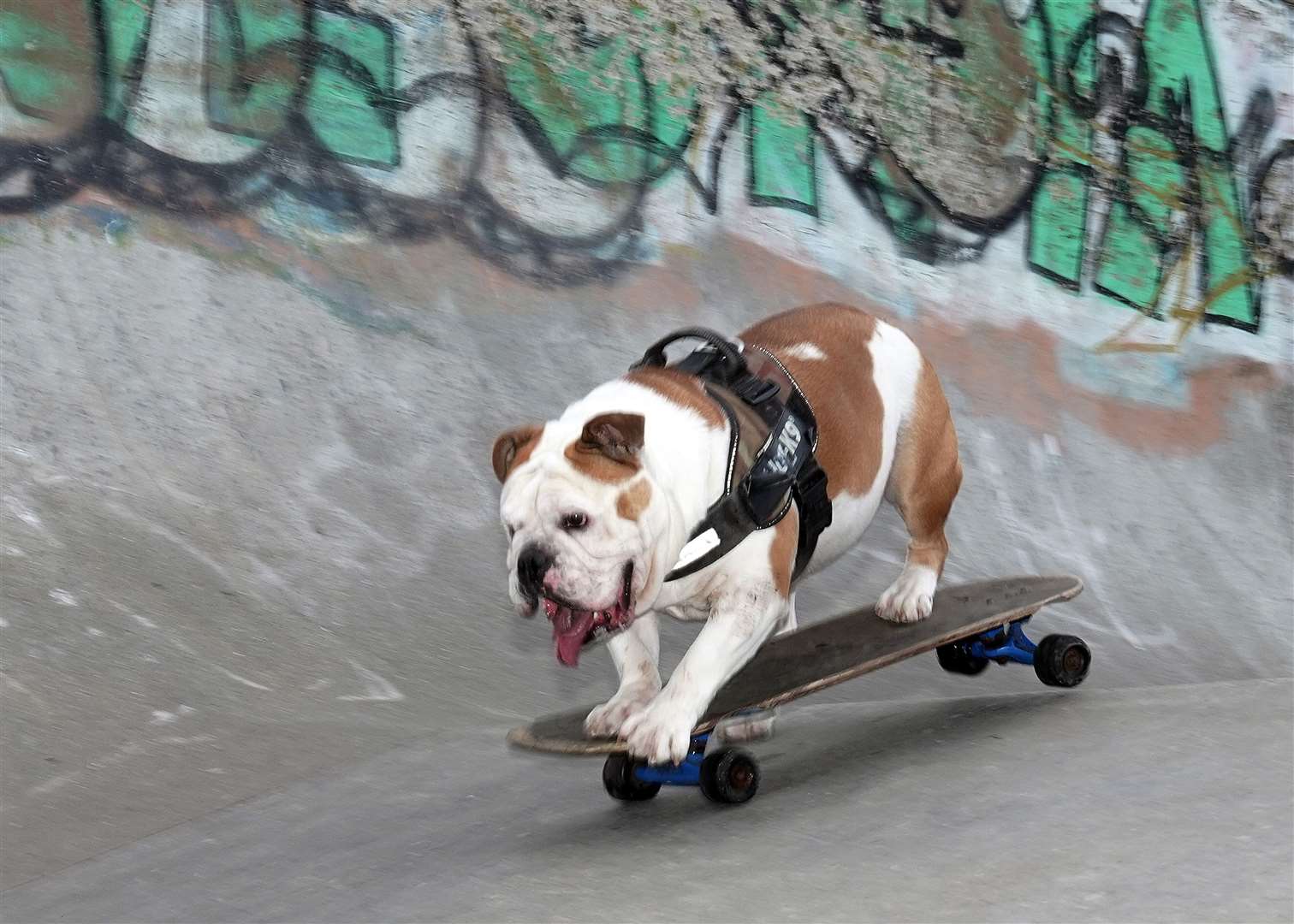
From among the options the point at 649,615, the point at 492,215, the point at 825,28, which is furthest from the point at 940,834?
the point at 825,28

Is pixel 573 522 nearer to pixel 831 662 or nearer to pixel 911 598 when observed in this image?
pixel 831 662

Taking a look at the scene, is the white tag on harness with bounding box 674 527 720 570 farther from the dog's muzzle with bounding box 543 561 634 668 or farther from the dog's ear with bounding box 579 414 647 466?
the dog's ear with bounding box 579 414 647 466

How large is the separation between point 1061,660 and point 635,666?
4.68 ft

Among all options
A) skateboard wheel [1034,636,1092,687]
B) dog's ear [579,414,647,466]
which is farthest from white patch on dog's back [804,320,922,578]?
dog's ear [579,414,647,466]

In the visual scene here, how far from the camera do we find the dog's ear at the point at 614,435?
336 centimetres

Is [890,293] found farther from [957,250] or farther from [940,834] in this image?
[940,834]

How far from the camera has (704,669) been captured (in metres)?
3.61

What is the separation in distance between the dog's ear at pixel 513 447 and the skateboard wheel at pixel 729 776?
0.88m

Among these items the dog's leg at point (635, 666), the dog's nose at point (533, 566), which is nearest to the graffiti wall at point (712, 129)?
the dog's leg at point (635, 666)

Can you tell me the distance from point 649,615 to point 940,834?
1.04m

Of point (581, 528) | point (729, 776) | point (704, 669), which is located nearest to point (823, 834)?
point (729, 776)

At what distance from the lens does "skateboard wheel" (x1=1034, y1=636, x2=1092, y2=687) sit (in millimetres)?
4555

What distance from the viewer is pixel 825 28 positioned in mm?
8141

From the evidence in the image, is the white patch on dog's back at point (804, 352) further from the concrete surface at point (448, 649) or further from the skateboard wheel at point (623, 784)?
the skateboard wheel at point (623, 784)
